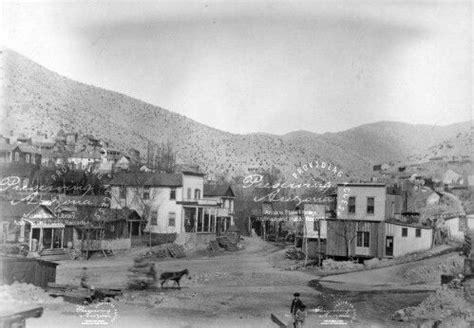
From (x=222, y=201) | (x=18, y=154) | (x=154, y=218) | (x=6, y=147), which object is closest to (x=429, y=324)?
(x=222, y=201)

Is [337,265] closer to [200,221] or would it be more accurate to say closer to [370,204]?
[370,204]

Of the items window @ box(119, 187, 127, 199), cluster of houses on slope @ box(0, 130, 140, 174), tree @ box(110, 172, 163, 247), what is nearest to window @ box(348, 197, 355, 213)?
tree @ box(110, 172, 163, 247)

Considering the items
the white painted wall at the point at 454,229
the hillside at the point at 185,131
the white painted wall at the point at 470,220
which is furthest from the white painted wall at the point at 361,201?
the white painted wall at the point at 470,220

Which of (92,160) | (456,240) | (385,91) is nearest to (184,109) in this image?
(92,160)

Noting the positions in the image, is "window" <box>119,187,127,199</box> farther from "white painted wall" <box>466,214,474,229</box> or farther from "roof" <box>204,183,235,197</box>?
"white painted wall" <box>466,214,474,229</box>

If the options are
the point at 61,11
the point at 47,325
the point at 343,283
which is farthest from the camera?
the point at 343,283

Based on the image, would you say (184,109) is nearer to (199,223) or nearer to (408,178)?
(199,223)

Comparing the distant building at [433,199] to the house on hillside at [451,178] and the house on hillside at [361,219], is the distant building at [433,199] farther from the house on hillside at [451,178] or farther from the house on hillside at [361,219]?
the house on hillside at [361,219]

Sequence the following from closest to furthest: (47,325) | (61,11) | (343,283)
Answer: (47,325)
(61,11)
(343,283)
